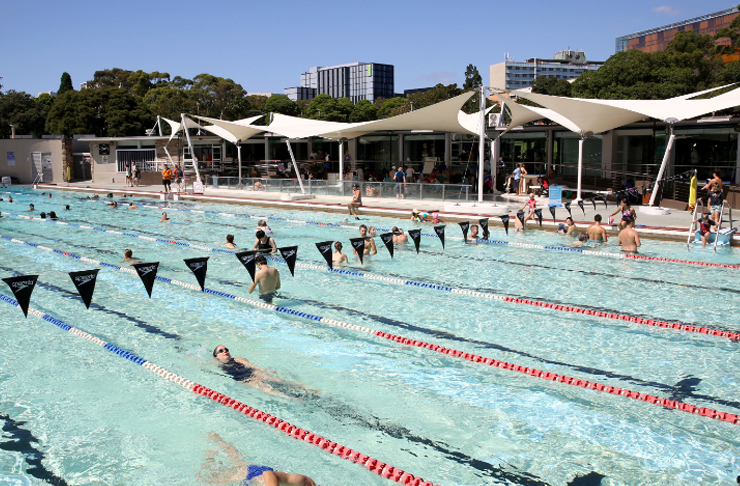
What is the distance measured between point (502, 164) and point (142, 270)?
61.3ft

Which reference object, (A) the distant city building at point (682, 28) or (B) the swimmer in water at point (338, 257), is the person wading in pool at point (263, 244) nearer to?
(B) the swimmer in water at point (338, 257)

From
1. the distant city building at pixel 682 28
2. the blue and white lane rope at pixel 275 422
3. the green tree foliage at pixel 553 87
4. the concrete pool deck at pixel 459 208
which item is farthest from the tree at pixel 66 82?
the distant city building at pixel 682 28

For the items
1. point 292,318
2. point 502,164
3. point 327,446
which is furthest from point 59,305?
point 502,164

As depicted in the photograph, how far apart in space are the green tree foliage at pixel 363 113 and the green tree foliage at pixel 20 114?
33.1 metres

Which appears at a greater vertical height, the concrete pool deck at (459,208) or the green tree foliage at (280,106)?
the green tree foliage at (280,106)

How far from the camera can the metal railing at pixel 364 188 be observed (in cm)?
1845

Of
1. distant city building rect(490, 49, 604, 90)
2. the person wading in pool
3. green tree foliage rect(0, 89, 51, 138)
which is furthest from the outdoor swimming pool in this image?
distant city building rect(490, 49, 604, 90)

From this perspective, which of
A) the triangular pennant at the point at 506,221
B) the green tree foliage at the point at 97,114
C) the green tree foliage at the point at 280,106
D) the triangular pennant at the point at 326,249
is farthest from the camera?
the green tree foliage at the point at 280,106

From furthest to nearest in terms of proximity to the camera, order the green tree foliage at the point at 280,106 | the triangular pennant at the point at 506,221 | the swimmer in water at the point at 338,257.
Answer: the green tree foliage at the point at 280,106 < the triangular pennant at the point at 506,221 < the swimmer in water at the point at 338,257

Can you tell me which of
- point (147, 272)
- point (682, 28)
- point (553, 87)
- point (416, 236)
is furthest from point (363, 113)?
point (682, 28)

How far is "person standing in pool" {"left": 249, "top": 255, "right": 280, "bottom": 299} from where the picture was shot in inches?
354

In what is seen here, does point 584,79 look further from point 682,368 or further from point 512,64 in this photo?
point 512,64

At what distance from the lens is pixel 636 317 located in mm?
7992

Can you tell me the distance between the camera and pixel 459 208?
17969mm
